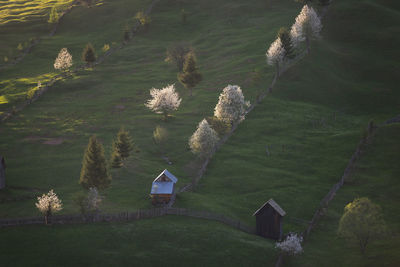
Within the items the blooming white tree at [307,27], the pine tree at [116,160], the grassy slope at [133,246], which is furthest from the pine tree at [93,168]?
the blooming white tree at [307,27]

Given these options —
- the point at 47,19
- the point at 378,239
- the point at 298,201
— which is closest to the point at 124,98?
the point at 298,201

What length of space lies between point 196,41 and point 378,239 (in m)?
110

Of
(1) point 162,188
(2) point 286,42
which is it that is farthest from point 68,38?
(1) point 162,188

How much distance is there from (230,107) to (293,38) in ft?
135

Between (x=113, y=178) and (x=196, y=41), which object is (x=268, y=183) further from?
(x=196, y=41)

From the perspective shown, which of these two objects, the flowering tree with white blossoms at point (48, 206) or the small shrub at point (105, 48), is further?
the small shrub at point (105, 48)

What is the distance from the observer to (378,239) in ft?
185

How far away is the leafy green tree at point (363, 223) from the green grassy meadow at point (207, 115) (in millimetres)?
2437

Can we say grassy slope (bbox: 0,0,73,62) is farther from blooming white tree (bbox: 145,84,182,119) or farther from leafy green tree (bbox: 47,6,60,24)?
blooming white tree (bbox: 145,84,182,119)

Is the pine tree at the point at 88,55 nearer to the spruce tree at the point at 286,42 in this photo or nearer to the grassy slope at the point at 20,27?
the grassy slope at the point at 20,27

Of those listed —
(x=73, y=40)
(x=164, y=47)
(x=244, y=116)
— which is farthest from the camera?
(x=73, y=40)

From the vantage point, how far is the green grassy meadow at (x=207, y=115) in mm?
54812

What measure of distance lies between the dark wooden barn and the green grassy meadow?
9.61ft

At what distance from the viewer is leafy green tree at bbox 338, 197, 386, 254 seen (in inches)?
2051
